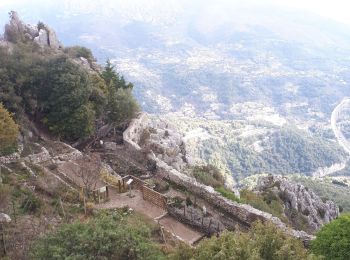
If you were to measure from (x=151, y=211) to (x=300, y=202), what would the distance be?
1517cm

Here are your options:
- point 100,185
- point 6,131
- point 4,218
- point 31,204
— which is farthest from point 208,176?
point 4,218

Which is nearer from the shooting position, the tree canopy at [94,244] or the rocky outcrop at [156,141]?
the tree canopy at [94,244]

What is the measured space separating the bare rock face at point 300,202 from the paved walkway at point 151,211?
11644 mm

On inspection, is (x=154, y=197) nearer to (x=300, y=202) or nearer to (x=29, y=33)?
(x=300, y=202)

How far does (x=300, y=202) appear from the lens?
37562mm

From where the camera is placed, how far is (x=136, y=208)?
27.2 metres

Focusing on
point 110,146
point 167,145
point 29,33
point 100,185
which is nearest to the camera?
point 100,185

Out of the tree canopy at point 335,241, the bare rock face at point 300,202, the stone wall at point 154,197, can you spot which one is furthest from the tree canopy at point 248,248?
the bare rock face at point 300,202

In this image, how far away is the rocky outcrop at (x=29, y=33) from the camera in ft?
148

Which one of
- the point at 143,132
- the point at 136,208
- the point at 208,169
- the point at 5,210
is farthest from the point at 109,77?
the point at 5,210

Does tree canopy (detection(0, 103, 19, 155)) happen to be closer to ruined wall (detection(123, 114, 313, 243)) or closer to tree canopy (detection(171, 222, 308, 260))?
ruined wall (detection(123, 114, 313, 243))

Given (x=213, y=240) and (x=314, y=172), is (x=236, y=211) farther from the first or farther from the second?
(x=314, y=172)

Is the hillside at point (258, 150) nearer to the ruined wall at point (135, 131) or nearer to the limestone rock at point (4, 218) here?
the ruined wall at point (135, 131)

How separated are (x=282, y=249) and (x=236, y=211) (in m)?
11.4
